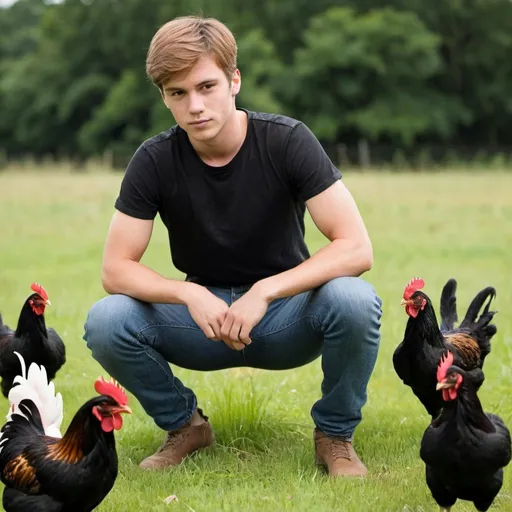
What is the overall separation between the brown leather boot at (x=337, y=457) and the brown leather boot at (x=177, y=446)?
1.88 ft

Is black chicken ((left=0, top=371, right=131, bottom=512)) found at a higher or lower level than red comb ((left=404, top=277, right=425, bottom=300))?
lower

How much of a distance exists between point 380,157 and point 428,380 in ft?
126

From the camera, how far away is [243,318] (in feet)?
12.5

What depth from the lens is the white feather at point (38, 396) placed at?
3.63 metres

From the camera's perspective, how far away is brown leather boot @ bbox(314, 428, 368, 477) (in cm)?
403

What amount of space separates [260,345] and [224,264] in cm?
43

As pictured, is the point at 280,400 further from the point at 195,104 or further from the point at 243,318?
the point at 195,104

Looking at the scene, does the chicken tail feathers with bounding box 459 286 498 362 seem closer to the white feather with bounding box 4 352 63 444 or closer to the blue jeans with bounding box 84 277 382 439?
the blue jeans with bounding box 84 277 382 439

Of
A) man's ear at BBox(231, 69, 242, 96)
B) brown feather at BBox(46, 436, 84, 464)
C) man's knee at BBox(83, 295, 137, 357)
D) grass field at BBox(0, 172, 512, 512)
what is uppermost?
man's ear at BBox(231, 69, 242, 96)

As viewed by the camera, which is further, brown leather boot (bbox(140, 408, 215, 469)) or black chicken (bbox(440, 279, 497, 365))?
black chicken (bbox(440, 279, 497, 365))

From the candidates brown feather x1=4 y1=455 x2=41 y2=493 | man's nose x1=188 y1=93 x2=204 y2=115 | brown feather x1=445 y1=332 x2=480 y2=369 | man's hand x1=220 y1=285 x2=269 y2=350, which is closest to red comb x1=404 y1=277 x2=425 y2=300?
brown feather x1=445 y1=332 x2=480 y2=369

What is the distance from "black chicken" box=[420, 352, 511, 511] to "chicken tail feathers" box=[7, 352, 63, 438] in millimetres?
1567

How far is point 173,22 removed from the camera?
406 centimetres

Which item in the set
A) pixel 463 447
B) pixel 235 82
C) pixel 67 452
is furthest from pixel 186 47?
pixel 463 447
